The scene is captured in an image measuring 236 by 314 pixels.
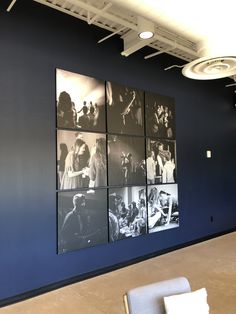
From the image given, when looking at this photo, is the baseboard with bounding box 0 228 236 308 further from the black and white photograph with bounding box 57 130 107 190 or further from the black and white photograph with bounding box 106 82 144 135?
the black and white photograph with bounding box 106 82 144 135

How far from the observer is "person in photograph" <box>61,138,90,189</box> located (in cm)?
380

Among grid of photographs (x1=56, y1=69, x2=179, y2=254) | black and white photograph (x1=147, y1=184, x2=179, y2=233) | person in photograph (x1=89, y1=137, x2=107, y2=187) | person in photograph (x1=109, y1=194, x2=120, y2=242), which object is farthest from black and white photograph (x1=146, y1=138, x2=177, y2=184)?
person in photograph (x1=89, y1=137, x2=107, y2=187)

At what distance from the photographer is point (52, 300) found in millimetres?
3281

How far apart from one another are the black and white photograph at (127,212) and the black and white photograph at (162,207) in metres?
0.15

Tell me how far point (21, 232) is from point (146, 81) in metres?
3.29

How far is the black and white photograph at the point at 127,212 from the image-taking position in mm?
4280

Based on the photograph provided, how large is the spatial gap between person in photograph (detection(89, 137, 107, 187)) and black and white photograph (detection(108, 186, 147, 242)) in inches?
10.6

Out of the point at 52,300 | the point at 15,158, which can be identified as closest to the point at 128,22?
the point at 15,158

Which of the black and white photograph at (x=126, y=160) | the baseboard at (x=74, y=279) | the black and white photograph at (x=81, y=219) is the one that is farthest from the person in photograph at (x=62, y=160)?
the baseboard at (x=74, y=279)

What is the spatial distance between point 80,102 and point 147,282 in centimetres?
272

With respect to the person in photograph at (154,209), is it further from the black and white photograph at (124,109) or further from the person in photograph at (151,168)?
the black and white photograph at (124,109)

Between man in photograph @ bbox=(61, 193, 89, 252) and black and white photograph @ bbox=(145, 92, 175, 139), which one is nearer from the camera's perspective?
man in photograph @ bbox=(61, 193, 89, 252)

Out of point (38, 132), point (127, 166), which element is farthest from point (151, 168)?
point (38, 132)

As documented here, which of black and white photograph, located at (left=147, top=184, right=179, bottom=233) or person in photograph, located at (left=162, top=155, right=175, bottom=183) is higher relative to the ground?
person in photograph, located at (left=162, top=155, right=175, bottom=183)
